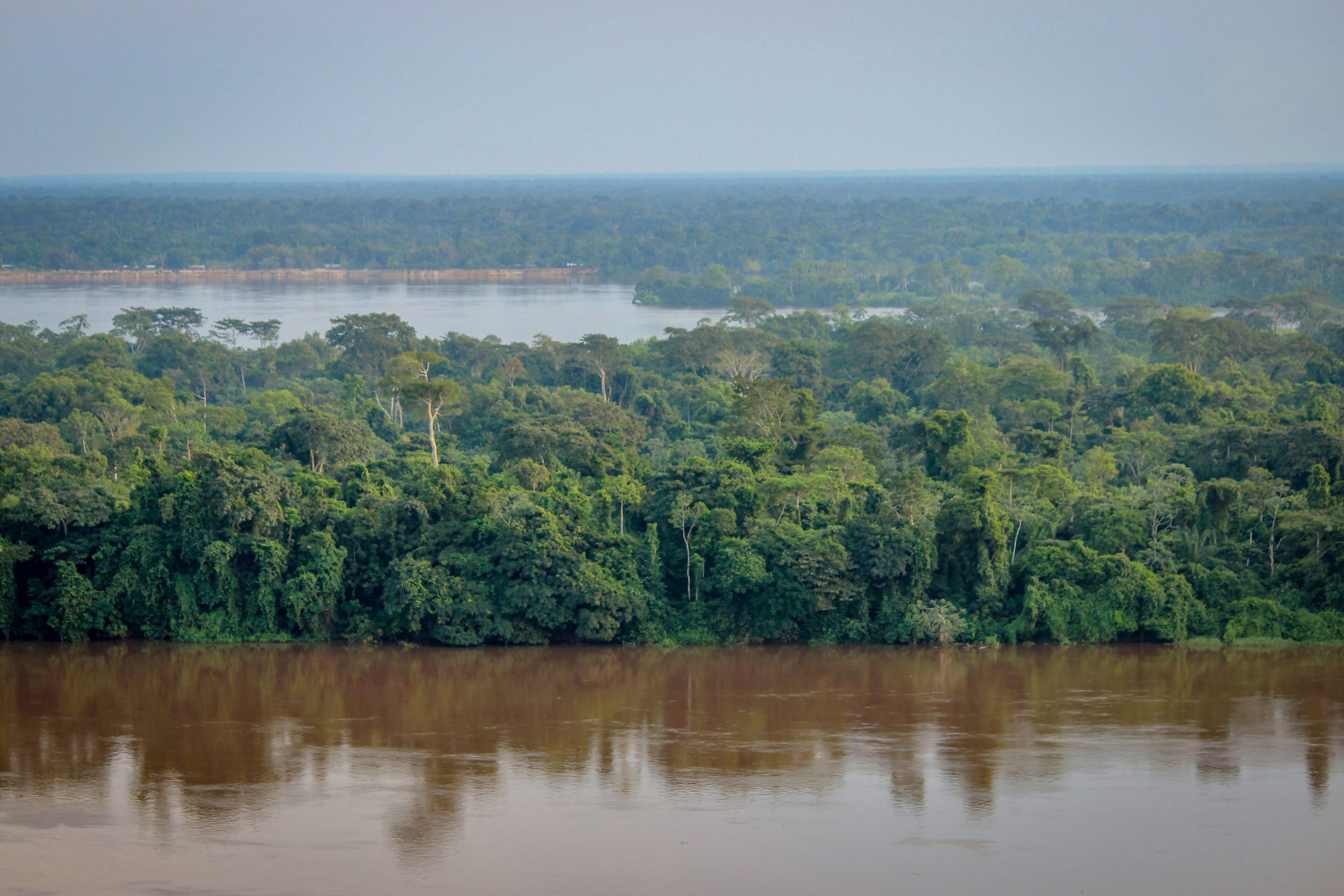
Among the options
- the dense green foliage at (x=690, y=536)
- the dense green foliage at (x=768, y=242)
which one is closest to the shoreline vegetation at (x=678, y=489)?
the dense green foliage at (x=690, y=536)

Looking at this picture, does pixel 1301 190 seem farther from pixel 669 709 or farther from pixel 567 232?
pixel 669 709

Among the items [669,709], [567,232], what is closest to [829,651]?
[669,709]

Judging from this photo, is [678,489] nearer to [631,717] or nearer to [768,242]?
[631,717]

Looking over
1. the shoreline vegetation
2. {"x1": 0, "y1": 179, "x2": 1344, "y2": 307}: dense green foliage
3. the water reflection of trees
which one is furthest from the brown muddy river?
{"x1": 0, "y1": 179, "x2": 1344, "y2": 307}: dense green foliage

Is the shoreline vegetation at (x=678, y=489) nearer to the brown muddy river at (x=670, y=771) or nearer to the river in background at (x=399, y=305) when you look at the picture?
the brown muddy river at (x=670, y=771)

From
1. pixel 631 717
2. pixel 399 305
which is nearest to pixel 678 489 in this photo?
pixel 631 717
